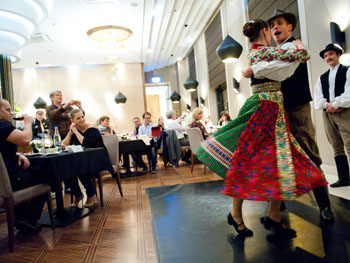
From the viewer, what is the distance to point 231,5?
22.5 ft

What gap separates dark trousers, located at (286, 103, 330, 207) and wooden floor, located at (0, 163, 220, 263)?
1.23 m

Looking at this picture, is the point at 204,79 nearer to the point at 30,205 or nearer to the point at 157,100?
the point at 157,100

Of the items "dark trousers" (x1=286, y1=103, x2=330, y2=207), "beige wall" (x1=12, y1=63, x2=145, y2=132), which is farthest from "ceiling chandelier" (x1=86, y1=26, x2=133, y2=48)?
"dark trousers" (x1=286, y1=103, x2=330, y2=207)

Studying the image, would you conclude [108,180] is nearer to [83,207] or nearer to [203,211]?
[83,207]

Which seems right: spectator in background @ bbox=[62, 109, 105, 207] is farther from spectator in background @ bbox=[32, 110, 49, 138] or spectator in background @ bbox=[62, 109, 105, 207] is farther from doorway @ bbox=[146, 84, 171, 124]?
doorway @ bbox=[146, 84, 171, 124]

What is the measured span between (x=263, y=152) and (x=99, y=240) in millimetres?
1365

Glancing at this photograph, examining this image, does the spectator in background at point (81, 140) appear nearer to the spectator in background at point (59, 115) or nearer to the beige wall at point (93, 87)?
the spectator in background at point (59, 115)

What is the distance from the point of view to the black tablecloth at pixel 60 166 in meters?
2.39

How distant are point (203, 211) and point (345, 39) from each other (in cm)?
275

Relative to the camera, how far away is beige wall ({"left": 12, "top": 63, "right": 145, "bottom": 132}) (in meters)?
11.1

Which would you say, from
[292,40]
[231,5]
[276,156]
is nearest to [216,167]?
[276,156]

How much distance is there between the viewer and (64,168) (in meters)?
2.50

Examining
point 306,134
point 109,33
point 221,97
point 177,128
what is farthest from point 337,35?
point 221,97

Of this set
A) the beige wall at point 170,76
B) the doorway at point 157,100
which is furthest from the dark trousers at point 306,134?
the doorway at point 157,100
